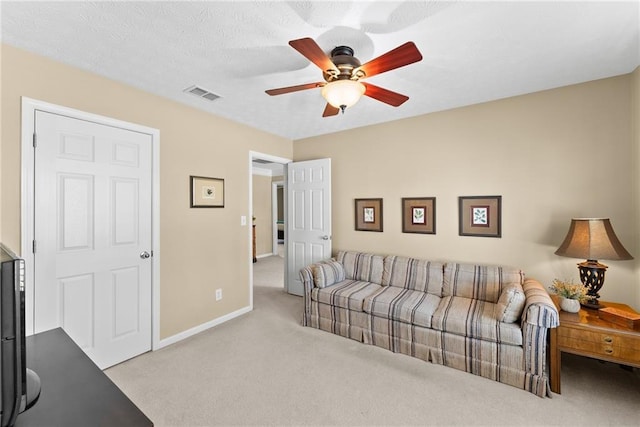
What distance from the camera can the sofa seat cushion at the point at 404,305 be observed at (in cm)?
257

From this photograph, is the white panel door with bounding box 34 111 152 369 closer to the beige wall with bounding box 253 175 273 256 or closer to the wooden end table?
the wooden end table

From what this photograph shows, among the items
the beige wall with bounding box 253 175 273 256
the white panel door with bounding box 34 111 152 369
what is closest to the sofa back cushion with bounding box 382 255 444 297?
the white panel door with bounding box 34 111 152 369

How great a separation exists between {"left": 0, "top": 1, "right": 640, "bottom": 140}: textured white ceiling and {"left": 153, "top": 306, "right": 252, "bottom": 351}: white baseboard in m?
2.43

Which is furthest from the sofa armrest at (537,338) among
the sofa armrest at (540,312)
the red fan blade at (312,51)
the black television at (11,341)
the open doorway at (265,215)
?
the open doorway at (265,215)

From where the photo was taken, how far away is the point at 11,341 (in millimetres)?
705

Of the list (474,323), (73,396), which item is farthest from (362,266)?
(73,396)

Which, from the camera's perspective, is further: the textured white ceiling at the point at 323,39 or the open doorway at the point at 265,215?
the open doorway at the point at 265,215

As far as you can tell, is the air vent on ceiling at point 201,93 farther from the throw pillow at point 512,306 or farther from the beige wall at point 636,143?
the beige wall at point 636,143

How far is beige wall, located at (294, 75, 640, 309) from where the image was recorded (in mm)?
2422

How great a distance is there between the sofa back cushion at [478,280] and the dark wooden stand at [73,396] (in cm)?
287

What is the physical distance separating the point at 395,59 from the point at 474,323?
6.89 ft

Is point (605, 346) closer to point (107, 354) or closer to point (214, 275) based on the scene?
point (214, 275)

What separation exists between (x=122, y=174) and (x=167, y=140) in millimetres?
559

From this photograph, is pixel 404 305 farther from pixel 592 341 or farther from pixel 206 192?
pixel 206 192
